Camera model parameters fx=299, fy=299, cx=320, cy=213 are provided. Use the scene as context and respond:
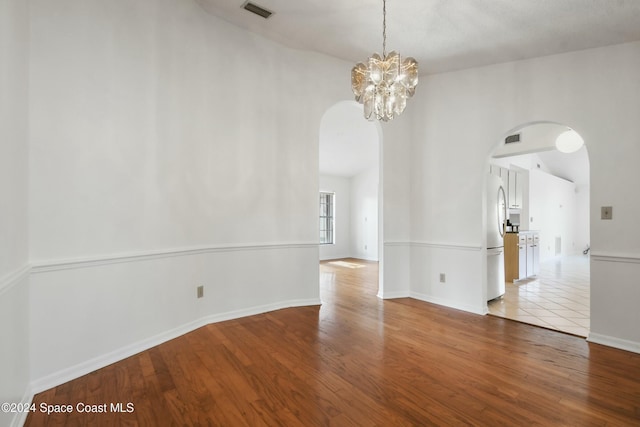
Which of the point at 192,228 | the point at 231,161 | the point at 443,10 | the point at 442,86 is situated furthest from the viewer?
the point at 442,86

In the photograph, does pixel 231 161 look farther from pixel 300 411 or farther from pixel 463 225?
pixel 463 225

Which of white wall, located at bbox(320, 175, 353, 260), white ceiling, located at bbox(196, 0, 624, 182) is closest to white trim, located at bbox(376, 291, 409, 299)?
white ceiling, located at bbox(196, 0, 624, 182)

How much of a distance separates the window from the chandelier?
6.86 meters

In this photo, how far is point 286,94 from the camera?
3801 millimetres

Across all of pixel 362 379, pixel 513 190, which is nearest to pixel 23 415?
pixel 362 379

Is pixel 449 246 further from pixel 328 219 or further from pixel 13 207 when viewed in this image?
pixel 328 219

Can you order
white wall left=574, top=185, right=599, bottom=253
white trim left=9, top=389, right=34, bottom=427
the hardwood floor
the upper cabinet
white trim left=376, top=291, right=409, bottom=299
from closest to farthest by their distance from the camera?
white trim left=9, top=389, right=34, bottom=427 → the hardwood floor → white trim left=376, top=291, right=409, bottom=299 → the upper cabinet → white wall left=574, top=185, right=599, bottom=253

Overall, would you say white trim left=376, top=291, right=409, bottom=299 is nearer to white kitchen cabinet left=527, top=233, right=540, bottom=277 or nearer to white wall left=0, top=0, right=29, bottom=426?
white kitchen cabinet left=527, top=233, right=540, bottom=277

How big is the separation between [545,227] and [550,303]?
21.5ft

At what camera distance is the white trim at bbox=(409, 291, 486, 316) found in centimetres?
378

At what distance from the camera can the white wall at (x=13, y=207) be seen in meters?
1.49

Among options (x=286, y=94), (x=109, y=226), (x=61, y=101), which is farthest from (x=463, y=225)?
(x=61, y=101)

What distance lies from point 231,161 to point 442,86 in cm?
306

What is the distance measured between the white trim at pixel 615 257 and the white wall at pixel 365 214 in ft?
19.6
